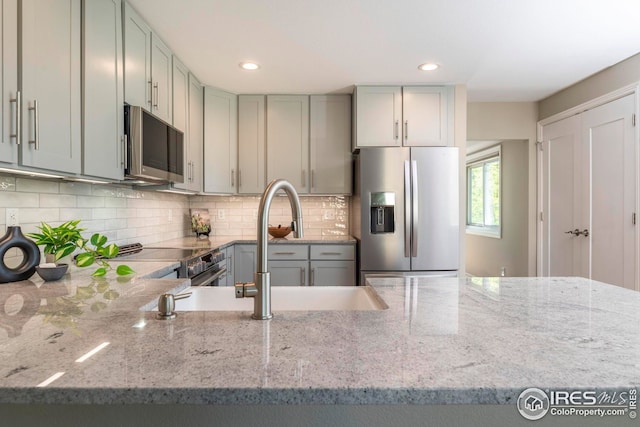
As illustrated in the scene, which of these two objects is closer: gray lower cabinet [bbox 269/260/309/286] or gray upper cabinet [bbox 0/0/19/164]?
gray upper cabinet [bbox 0/0/19/164]

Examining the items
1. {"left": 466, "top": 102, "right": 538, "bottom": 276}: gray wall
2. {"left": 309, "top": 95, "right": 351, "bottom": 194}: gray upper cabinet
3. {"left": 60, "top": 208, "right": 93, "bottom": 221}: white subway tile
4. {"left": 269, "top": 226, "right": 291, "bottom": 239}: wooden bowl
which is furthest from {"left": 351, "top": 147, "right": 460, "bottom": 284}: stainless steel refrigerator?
{"left": 60, "top": 208, "right": 93, "bottom": 221}: white subway tile

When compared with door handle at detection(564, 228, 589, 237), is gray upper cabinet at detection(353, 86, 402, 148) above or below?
above

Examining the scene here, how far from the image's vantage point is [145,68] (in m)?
2.38

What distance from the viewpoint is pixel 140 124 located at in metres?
2.13

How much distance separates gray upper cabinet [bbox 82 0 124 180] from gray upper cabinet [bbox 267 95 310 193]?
1890 mm

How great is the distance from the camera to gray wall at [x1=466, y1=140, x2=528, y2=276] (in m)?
4.62

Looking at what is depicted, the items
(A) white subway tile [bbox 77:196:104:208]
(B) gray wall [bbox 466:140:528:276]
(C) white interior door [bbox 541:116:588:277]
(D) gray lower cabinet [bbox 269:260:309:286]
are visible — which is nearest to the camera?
(A) white subway tile [bbox 77:196:104:208]

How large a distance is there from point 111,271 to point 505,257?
486 cm

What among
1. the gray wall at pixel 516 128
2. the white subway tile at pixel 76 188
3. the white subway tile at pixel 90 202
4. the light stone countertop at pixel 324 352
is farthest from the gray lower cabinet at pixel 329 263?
the light stone countertop at pixel 324 352

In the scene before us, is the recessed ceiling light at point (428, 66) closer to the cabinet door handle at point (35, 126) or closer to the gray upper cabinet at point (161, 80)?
the gray upper cabinet at point (161, 80)

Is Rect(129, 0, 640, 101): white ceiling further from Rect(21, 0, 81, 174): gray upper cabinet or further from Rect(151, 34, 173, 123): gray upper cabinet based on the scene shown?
Rect(21, 0, 81, 174): gray upper cabinet

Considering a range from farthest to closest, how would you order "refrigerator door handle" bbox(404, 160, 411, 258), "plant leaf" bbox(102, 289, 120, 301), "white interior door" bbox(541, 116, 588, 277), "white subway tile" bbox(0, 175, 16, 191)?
1. "white interior door" bbox(541, 116, 588, 277)
2. "refrigerator door handle" bbox(404, 160, 411, 258)
3. "white subway tile" bbox(0, 175, 16, 191)
4. "plant leaf" bbox(102, 289, 120, 301)

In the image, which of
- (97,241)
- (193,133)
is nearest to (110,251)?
(97,241)

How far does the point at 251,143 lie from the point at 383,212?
1526 millimetres
